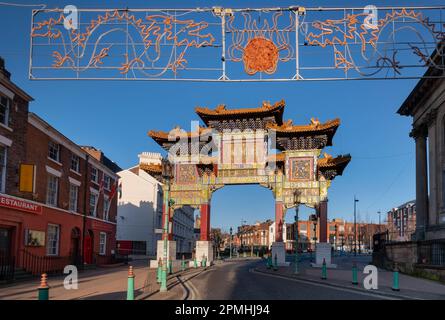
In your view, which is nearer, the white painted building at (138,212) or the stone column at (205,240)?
the stone column at (205,240)

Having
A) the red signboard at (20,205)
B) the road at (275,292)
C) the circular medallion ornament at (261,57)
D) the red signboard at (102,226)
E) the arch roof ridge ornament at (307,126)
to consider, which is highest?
the arch roof ridge ornament at (307,126)

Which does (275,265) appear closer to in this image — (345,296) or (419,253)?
(419,253)

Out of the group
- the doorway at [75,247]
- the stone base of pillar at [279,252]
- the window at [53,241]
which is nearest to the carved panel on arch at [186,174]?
the stone base of pillar at [279,252]

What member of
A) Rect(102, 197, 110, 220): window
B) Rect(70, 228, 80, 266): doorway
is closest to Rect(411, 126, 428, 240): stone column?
Rect(70, 228, 80, 266): doorway

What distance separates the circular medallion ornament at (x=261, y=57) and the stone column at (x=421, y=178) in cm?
2421

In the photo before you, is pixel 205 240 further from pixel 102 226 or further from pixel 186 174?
pixel 102 226

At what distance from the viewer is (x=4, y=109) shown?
75.7 ft

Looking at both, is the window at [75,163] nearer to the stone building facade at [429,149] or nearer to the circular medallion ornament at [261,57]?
the circular medallion ornament at [261,57]

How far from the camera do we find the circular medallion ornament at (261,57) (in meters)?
14.2

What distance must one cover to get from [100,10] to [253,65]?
4.64m

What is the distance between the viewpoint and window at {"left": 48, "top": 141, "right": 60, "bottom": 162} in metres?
28.6

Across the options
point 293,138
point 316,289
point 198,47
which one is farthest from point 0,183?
point 293,138

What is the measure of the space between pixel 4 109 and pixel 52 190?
7.27 m

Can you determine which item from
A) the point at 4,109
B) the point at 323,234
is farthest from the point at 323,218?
the point at 4,109
